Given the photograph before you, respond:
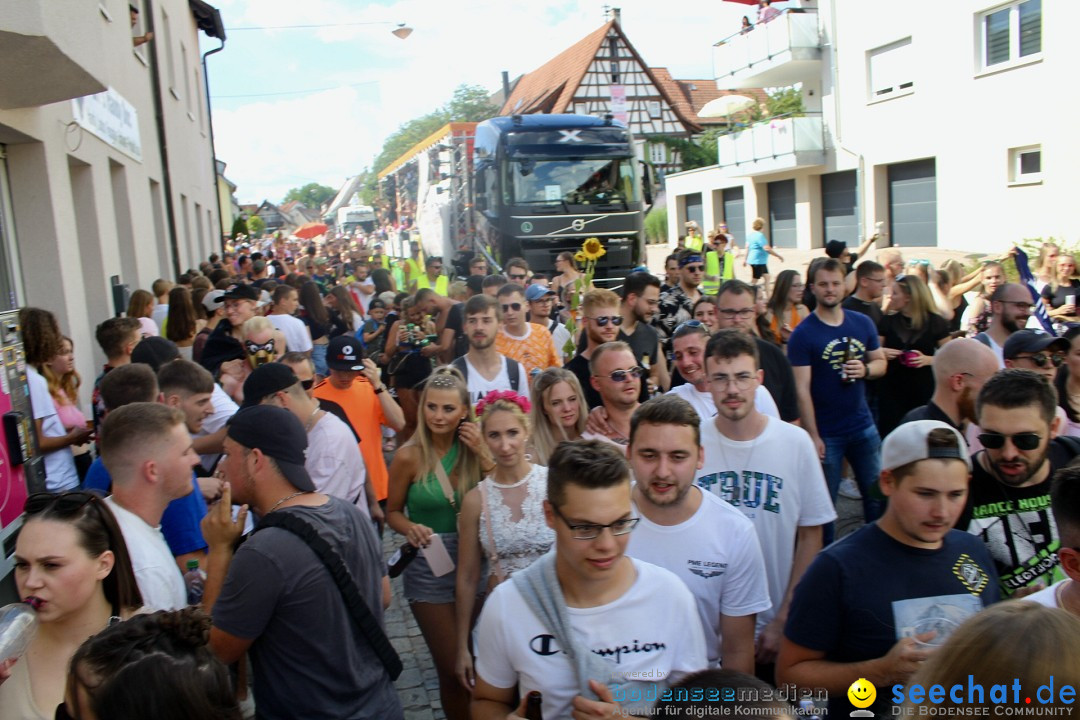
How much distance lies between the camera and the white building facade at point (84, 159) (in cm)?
596

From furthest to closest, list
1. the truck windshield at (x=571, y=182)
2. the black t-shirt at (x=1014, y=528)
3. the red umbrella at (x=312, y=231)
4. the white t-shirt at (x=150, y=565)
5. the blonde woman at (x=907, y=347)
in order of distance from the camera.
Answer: the red umbrella at (x=312, y=231)
the truck windshield at (x=571, y=182)
the blonde woman at (x=907, y=347)
the black t-shirt at (x=1014, y=528)
the white t-shirt at (x=150, y=565)

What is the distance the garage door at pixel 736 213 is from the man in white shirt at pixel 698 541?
3122 centimetres

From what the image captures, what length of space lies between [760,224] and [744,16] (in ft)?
52.2

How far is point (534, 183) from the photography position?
16.8 m

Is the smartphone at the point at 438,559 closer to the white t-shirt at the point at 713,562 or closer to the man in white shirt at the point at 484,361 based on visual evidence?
the white t-shirt at the point at 713,562

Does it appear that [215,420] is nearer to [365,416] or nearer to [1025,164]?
[365,416]

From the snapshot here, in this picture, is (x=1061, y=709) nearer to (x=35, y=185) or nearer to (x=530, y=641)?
(x=530, y=641)

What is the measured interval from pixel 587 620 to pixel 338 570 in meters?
0.88

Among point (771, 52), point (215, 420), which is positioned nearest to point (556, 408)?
point (215, 420)

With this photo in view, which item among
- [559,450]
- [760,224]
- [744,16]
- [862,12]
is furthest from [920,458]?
[744,16]

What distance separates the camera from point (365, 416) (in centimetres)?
548

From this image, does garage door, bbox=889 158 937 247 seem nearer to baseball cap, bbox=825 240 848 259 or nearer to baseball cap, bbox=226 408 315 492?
baseball cap, bbox=825 240 848 259

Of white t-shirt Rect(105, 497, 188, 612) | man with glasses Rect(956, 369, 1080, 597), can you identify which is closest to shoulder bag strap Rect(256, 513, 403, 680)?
white t-shirt Rect(105, 497, 188, 612)

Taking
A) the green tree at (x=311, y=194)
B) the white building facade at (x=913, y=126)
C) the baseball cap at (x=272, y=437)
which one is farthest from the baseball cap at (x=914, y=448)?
the green tree at (x=311, y=194)
